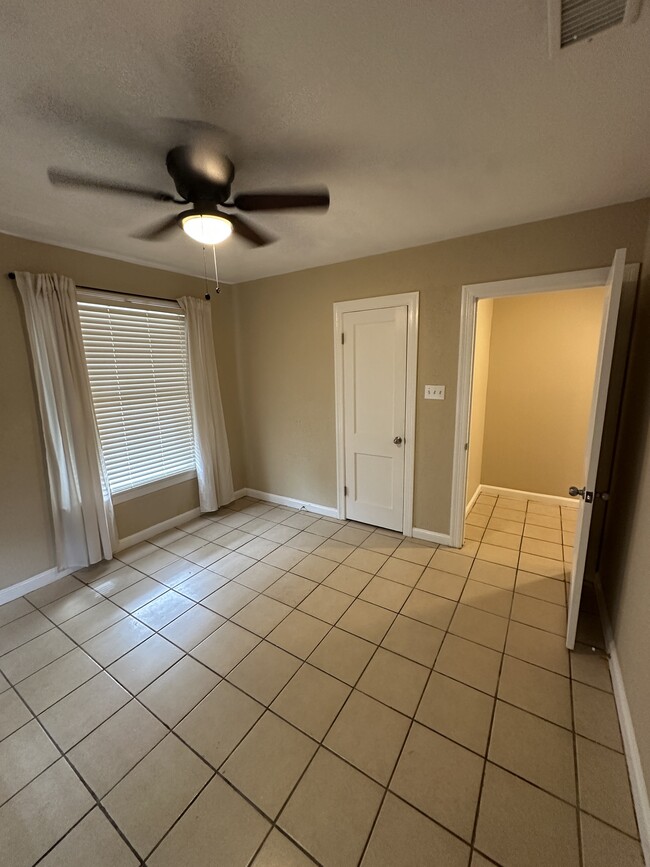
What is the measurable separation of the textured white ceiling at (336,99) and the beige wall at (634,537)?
92 centimetres

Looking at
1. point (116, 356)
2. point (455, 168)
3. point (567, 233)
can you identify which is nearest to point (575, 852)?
point (455, 168)

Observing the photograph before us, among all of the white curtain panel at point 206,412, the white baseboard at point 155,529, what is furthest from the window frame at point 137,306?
the white baseboard at point 155,529

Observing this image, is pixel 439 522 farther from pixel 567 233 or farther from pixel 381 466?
pixel 567 233

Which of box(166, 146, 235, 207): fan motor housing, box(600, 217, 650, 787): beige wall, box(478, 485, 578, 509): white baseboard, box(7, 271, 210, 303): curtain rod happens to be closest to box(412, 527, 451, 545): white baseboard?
box(600, 217, 650, 787): beige wall

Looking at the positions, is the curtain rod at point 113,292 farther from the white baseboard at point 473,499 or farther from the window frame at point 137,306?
the white baseboard at point 473,499

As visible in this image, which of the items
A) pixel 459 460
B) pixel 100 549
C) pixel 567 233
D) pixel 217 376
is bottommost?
pixel 100 549

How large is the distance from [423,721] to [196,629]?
137 centimetres

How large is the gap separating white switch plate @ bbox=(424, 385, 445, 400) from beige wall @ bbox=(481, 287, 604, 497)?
155 centimetres

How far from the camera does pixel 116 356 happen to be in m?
2.88

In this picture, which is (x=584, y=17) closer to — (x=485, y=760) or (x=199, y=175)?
(x=199, y=175)

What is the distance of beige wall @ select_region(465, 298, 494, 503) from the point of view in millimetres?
3332

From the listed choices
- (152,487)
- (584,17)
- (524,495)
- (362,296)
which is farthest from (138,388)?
(524,495)

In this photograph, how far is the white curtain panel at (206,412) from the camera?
11.1 feet

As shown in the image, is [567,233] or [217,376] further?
[217,376]
